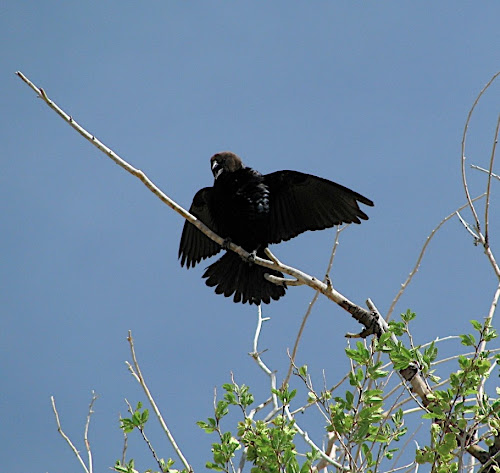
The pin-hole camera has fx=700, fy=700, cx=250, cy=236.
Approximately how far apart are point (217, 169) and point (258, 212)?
56cm

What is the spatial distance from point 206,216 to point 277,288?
886 mm

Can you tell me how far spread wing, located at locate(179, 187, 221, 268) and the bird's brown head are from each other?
A: 10.4 inches

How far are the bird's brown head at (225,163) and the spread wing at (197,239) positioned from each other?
27 cm

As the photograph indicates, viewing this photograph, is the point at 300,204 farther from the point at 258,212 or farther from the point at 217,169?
the point at 217,169

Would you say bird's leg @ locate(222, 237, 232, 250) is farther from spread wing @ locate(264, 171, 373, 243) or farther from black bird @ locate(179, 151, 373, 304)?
spread wing @ locate(264, 171, 373, 243)

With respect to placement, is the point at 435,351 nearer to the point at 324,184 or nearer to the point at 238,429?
the point at 238,429

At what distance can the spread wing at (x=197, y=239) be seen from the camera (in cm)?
535

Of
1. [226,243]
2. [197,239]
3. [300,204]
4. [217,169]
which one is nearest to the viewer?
[226,243]

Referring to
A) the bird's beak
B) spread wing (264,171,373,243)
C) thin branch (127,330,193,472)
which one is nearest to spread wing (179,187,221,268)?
the bird's beak

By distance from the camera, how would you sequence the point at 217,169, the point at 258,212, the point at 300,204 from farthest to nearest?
1. the point at 217,169
2. the point at 300,204
3. the point at 258,212

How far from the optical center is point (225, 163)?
16.7ft

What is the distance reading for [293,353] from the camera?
3311mm

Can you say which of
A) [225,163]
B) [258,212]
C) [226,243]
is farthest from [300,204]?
[226,243]

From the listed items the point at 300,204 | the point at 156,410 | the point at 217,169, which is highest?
the point at 217,169
